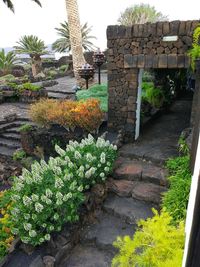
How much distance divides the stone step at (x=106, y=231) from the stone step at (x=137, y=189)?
64 centimetres

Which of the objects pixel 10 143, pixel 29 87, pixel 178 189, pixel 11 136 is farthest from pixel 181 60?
pixel 29 87

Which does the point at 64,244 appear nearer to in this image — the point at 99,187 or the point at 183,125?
the point at 99,187

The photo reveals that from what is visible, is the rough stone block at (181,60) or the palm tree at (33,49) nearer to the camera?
the rough stone block at (181,60)

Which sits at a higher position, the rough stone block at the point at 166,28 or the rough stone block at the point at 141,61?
the rough stone block at the point at 166,28

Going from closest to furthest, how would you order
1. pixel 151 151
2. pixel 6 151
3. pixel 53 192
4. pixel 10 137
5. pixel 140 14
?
pixel 53 192 < pixel 151 151 < pixel 6 151 < pixel 10 137 < pixel 140 14

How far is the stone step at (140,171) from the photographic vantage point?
17.8 feet

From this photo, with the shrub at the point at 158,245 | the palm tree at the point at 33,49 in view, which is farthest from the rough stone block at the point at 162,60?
the palm tree at the point at 33,49

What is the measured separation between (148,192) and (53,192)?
218 centimetres

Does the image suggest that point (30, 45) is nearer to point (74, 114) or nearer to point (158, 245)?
point (74, 114)

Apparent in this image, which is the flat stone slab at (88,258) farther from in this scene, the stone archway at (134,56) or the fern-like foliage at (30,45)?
the fern-like foliage at (30,45)

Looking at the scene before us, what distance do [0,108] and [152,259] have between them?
11525 mm

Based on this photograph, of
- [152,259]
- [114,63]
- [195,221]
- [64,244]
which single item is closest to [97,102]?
[114,63]

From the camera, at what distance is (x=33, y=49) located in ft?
67.2

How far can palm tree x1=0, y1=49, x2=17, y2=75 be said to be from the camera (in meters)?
18.9
